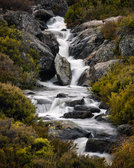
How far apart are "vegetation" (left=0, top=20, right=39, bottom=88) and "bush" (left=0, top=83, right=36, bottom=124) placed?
6.28 metres

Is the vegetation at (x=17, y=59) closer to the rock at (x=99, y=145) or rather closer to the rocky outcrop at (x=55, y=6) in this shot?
the rock at (x=99, y=145)

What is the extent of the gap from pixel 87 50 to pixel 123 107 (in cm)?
1426

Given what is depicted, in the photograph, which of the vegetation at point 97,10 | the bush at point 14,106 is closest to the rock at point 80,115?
the bush at point 14,106

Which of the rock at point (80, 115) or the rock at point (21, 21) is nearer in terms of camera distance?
the rock at point (80, 115)

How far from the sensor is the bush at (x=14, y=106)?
618cm

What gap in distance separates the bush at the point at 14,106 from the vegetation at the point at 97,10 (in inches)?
948

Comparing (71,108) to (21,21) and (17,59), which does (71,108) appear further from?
(21,21)

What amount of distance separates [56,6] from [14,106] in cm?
3850

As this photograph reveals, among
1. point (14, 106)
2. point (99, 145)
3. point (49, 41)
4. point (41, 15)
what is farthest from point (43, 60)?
point (41, 15)

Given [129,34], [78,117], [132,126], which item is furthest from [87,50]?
[132,126]

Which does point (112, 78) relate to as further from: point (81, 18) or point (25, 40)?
point (81, 18)

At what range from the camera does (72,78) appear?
18.8 meters

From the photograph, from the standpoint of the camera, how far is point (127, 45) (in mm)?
16141

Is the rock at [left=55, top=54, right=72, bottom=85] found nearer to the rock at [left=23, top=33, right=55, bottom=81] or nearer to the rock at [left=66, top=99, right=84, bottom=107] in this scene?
the rock at [left=23, top=33, right=55, bottom=81]
